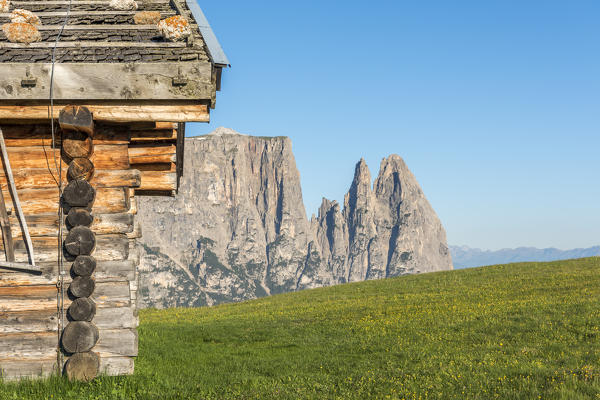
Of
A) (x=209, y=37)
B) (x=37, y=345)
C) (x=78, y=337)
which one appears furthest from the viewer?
(x=209, y=37)

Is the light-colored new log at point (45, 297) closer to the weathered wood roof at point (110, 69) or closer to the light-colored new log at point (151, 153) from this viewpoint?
the light-colored new log at point (151, 153)

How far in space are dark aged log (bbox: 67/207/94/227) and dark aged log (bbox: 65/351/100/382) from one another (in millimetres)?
1763

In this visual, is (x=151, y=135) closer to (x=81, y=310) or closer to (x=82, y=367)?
(x=81, y=310)

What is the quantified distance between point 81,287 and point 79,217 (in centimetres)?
94

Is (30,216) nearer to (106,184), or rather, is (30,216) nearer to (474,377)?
(106,184)

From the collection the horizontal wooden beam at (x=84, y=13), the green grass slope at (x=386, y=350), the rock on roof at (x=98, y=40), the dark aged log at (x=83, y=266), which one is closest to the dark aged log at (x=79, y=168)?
the dark aged log at (x=83, y=266)

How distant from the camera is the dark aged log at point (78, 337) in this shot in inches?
285

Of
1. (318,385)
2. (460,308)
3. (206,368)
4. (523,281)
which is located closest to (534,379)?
(318,385)

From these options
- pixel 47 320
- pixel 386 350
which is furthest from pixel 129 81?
pixel 386 350

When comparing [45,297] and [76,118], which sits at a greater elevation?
[76,118]

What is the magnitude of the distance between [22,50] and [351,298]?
24.8 metres

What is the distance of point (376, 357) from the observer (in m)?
13.1

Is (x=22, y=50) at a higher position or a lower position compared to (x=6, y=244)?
higher

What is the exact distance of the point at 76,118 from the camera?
23.0 feet
